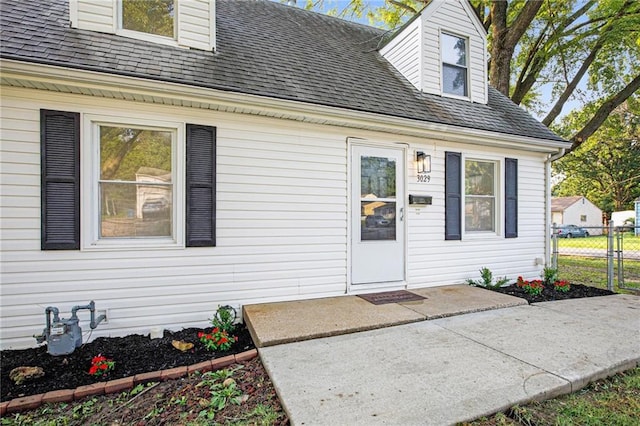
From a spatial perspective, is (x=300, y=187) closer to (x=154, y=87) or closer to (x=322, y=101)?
(x=322, y=101)

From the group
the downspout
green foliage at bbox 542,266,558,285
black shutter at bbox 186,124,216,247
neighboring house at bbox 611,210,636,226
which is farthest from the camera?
neighboring house at bbox 611,210,636,226

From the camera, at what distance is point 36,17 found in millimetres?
3543

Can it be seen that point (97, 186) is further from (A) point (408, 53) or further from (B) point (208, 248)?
(A) point (408, 53)

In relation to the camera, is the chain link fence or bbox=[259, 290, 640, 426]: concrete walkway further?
the chain link fence

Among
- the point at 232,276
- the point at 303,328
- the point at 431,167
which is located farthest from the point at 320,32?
the point at 303,328

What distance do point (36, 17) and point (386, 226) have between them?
484cm

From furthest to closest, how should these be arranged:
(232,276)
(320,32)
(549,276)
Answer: (320,32) → (549,276) → (232,276)

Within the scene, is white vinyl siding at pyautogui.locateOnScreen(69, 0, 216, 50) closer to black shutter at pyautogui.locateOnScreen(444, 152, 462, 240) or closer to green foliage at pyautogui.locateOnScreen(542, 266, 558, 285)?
black shutter at pyautogui.locateOnScreen(444, 152, 462, 240)

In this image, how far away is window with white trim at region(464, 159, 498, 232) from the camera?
5402 mm

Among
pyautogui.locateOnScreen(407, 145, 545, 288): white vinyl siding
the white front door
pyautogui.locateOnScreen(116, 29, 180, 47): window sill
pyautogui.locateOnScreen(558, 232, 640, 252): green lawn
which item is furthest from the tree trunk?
pyautogui.locateOnScreen(116, 29, 180, 47): window sill

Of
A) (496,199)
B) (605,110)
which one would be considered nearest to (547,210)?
(496,199)

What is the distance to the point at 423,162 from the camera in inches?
187

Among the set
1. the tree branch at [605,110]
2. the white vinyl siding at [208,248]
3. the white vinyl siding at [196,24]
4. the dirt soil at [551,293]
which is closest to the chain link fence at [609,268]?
the dirt soil at [551,293]

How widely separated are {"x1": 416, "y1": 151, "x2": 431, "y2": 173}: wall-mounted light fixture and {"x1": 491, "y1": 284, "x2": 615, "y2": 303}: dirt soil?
221 centimetres
